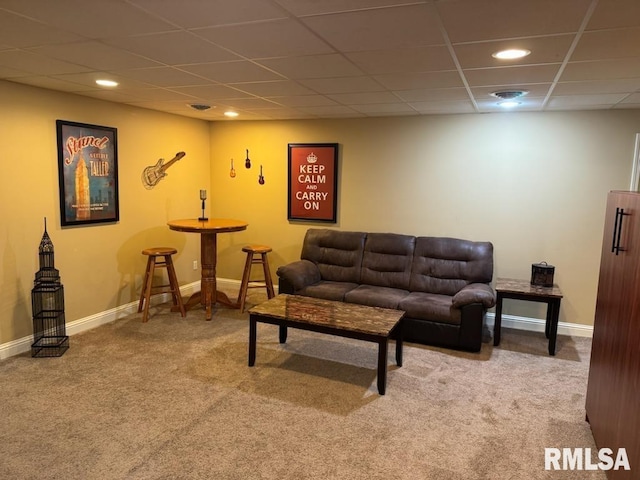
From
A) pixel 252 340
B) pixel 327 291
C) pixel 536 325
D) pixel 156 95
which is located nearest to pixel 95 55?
pixel 156 95

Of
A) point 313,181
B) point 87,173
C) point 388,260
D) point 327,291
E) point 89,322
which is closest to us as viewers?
point 87,173

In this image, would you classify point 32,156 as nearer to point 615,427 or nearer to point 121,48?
point 121,48

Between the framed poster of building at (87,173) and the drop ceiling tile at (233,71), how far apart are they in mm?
1701

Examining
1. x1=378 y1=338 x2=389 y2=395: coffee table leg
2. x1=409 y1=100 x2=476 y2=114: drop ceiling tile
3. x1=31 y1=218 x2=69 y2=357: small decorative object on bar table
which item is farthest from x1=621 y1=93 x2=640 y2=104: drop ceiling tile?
x1=31 y1=218 x2=69 y2=357: small decorative object on bar table

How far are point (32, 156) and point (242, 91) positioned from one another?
186 centimetres

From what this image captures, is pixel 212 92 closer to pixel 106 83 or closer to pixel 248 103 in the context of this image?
pixel 248 103

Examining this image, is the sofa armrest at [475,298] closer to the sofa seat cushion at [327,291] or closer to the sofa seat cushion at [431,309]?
the sofa seat cushion at [431,309]

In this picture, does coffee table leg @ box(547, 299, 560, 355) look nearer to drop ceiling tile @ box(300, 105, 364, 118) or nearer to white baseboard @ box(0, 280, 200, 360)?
drop ceiling tile @ box(300, 105, 364, 118)

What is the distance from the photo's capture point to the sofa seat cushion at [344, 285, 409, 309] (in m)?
4.15

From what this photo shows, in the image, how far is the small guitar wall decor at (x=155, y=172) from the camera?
15.9ft

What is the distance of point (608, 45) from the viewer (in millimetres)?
2217

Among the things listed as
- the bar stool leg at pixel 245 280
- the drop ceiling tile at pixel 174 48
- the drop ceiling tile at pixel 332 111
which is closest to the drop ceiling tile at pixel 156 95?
the drop ceiling tile at pixel 174 48

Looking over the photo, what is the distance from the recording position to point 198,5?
5.95 feet

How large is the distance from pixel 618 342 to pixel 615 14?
1.55 metres
